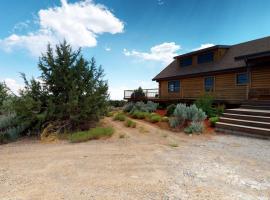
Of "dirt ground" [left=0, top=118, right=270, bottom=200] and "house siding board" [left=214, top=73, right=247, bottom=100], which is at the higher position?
"house siding board" [left=214, top=73, right=247, bottom=100]

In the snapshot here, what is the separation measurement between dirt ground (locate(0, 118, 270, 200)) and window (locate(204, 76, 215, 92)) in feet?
31.0

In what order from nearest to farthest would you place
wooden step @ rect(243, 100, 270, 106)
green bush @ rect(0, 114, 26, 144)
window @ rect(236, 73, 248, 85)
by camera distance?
green bush @ rect(0, 114, 26, 144)
wooden step @ rect(243, 100, 270, 106)
window @ rect(236, 73, 248, 85)

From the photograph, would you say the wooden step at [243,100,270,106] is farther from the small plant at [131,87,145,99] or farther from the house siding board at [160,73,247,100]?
the small plant at [131,87,145,99]

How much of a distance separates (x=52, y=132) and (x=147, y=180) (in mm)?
6197

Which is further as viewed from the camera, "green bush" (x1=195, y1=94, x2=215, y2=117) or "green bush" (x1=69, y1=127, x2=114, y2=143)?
"green bush" (x1=195, y1=94, x2=215, y2=117)

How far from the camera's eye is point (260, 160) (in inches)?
198

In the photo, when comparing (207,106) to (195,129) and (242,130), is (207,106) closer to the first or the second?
(242,130)

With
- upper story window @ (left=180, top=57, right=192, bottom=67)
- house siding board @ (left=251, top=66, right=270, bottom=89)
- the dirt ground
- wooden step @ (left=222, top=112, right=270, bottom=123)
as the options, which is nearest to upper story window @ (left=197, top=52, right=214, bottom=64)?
upper story window @ (left=180, top=57, right=192, bottom=67)

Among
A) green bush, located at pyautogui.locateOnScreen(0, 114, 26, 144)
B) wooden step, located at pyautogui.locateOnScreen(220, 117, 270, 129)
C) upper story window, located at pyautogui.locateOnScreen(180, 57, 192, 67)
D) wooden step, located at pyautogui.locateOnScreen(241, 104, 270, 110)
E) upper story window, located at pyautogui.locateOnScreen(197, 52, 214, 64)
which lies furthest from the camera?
upper story window, located at pyautogui.locateOnScreen(180, 57, 192, 67)

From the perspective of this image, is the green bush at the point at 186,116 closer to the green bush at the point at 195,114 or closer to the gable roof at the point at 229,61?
the green bush at the point at 195,114

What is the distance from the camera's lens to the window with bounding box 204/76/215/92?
51.8 feet

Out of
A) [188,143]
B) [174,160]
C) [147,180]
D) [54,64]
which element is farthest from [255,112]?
[54,64]

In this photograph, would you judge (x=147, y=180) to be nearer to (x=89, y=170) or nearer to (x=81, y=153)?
(x=89, y=170)

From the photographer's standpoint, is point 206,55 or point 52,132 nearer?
point 52,132
